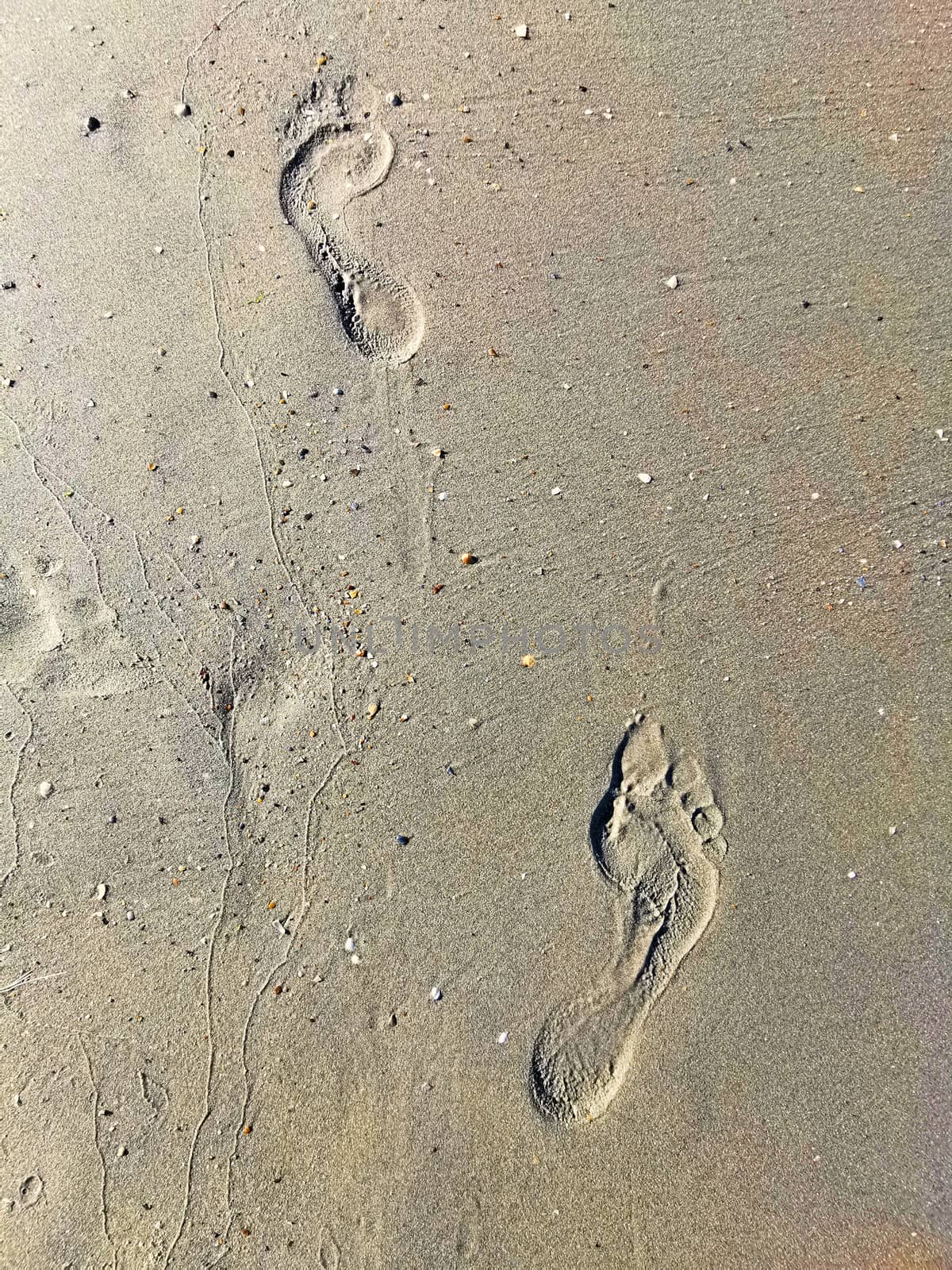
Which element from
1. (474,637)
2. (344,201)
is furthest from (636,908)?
(344,201)

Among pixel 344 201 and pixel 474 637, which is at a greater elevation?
pixel 344 201

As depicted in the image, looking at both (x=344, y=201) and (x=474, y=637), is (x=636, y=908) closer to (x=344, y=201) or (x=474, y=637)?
(x=474, y=637)

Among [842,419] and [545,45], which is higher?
[545,45]

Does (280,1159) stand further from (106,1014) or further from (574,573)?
(574,573)

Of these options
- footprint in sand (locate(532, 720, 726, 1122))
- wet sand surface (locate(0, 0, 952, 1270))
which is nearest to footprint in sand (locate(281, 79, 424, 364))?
wet sand surface (locate(0, 0, 952, 1270))

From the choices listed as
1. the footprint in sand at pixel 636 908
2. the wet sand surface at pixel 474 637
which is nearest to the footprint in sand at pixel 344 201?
the wet sand surface at pixel 474 637

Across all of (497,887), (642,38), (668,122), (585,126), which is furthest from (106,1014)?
(642,38)
